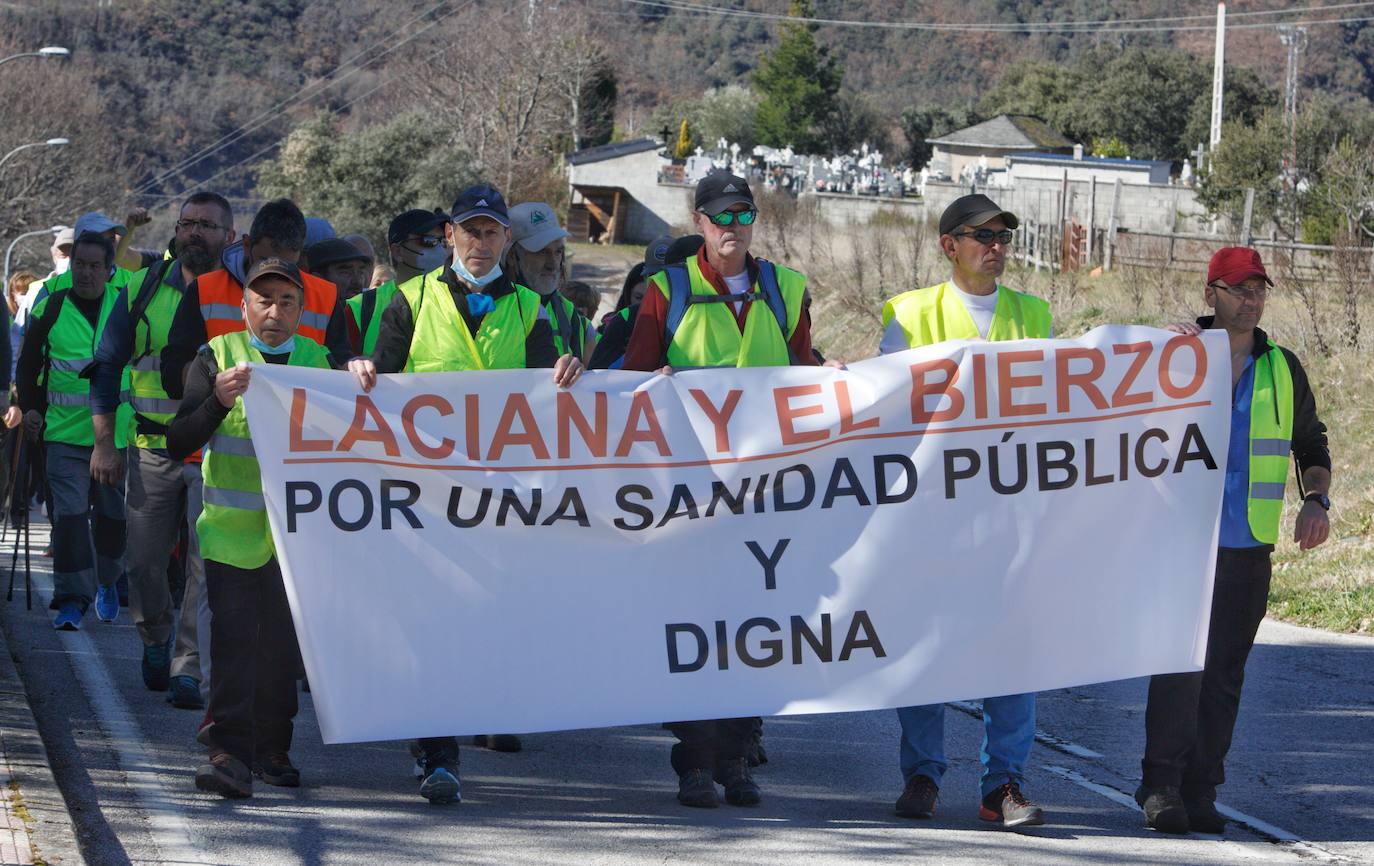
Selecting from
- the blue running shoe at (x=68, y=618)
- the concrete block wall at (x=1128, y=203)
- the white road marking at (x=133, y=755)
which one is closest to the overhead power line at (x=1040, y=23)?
the concrete block wall at (x=1128, y=203)

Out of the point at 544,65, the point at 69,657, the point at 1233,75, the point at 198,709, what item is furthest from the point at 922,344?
the point at 1233,75

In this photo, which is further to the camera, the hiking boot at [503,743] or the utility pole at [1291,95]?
the utility pole at [1291,95]

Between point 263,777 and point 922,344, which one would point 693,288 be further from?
point 263,777

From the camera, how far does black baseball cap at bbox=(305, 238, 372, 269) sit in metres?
8.97

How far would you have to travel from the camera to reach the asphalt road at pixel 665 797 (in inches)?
235

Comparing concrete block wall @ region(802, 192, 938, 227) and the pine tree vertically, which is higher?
the pine tree

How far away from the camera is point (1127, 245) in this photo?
39625 mm

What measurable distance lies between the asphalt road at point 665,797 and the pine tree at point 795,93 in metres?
88.6

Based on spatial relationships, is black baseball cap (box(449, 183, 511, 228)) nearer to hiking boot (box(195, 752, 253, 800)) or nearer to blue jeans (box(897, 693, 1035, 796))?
hiking boot (box(195, 752, 253, 800))

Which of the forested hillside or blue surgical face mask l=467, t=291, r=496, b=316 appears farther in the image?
the forested hillside

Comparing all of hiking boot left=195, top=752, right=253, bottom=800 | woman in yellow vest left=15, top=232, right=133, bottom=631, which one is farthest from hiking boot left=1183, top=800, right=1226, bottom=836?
woman in yellow vest left=15, top=232, right=133, bottom=631

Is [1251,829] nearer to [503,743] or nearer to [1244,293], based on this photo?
[1244,293]

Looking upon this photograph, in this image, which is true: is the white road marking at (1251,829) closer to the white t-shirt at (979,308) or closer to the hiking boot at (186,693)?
the white t-shirt at (979,308)

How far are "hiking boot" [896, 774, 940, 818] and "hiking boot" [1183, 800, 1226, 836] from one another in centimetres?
87
